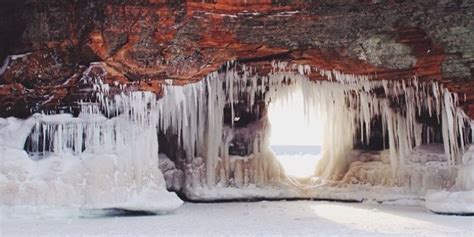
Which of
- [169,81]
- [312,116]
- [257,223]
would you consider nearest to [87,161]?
[169,81]

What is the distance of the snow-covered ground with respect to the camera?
7039 mm

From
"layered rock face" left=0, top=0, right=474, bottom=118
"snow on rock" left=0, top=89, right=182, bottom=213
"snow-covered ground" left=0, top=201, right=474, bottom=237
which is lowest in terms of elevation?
"snow-covered ground" left=0, top=201, right=474, bottom=237

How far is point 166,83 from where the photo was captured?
9914 millimetres

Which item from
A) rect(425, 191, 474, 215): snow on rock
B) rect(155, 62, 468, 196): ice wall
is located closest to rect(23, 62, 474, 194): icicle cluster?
rect(155, 62, 468, 196): ice wall

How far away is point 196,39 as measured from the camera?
958 centimetres

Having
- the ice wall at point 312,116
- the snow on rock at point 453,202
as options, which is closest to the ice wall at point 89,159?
the ice wall at point 312,116

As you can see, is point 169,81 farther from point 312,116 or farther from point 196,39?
point 312,116

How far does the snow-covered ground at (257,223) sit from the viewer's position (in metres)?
7.04

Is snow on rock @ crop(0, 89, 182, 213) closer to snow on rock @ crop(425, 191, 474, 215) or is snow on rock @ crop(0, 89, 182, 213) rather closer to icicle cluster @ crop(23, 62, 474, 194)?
icicle cluster @ crop(23, 62, 474, 194)

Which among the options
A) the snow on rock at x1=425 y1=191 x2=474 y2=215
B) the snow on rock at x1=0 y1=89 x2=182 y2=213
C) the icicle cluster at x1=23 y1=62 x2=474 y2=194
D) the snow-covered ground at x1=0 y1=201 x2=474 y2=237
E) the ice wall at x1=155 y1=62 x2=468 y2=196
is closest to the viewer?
the snow-covered ground at x1=0 y1=201 x2=474 y2=237

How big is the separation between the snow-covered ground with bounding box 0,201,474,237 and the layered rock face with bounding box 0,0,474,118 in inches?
99.1

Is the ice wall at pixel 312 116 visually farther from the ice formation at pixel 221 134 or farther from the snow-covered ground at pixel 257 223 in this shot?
the snow-covered ground at pixel 257 223

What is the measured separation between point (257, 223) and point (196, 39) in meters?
3.69

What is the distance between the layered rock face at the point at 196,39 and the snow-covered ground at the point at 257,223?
2518 mm
